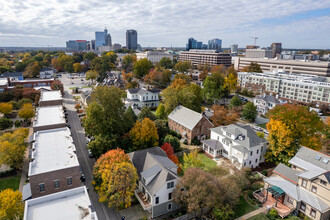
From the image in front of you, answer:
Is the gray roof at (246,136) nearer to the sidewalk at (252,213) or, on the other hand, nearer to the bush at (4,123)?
the sidewalk at (252,213)

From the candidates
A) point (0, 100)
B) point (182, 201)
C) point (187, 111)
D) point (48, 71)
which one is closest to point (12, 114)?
point (0, 100)

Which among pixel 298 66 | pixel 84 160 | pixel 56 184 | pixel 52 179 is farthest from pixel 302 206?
pixel 298 66

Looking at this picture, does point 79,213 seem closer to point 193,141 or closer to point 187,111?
point 193,141

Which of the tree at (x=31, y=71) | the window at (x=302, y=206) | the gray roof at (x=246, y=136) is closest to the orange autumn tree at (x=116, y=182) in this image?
the gray roof at (x=246, y=136)

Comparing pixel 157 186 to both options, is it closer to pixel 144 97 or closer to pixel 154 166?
pixel 154 166

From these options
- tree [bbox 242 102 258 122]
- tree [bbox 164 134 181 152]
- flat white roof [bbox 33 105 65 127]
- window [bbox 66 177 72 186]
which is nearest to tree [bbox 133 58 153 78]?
flat white roof [bbox 33 105 65 127]
